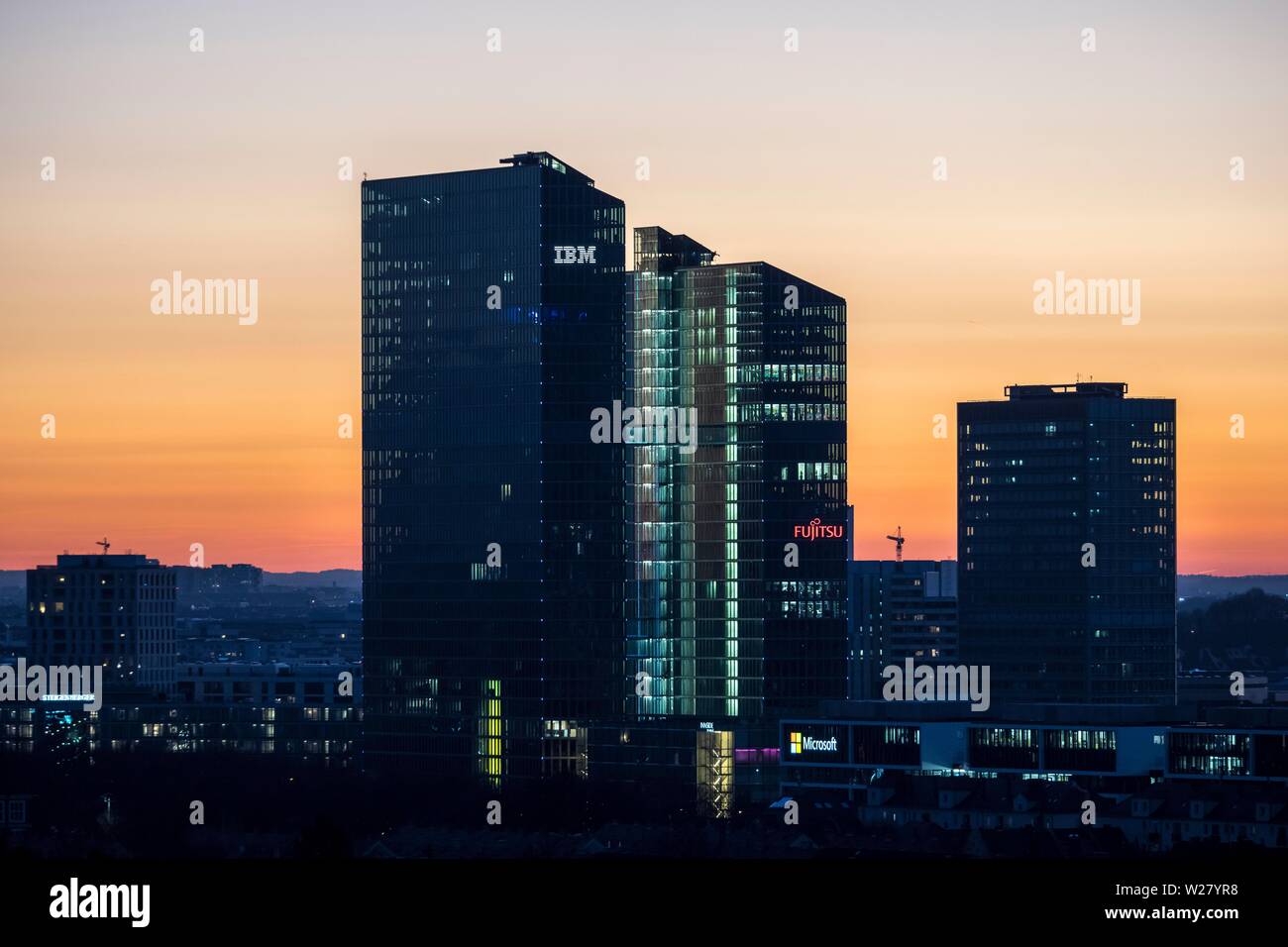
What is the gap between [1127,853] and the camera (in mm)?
186125
